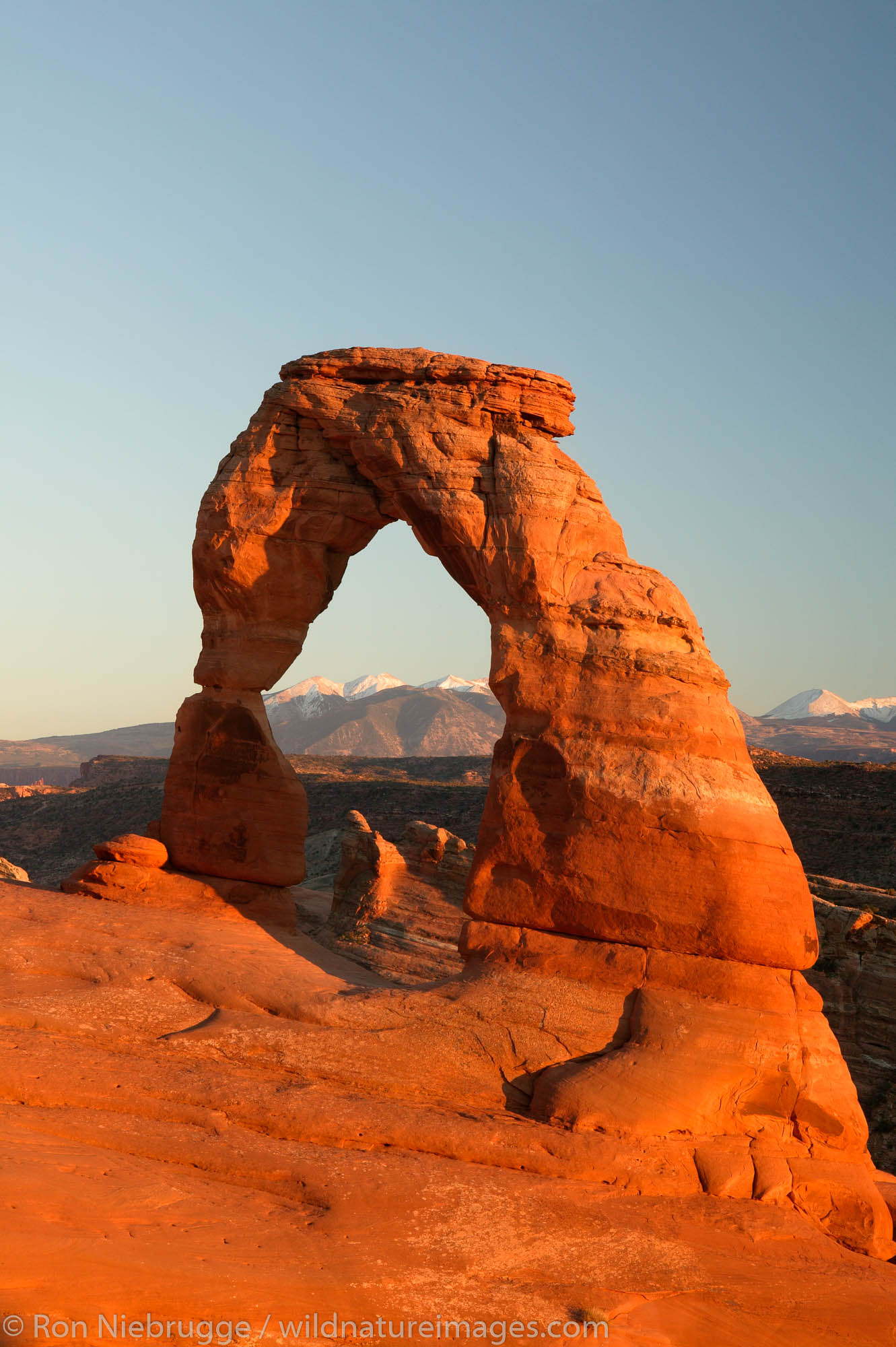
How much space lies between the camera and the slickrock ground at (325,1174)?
786cm

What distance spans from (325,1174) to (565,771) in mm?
5881

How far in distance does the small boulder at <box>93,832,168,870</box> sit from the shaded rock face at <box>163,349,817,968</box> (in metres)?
0.40

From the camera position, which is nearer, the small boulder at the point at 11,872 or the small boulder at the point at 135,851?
the small boulder at the point at 135,851

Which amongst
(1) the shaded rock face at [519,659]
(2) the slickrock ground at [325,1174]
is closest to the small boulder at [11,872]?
(1) the shaded rock face at [519,659]

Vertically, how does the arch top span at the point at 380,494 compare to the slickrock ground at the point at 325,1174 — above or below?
above

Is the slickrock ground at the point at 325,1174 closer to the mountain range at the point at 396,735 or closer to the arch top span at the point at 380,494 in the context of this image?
the arch top span at the point at 380,494

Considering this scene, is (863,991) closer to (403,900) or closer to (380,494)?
(403,900)

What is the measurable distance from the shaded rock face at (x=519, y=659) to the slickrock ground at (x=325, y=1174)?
196cm

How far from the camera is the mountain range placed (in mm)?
140250

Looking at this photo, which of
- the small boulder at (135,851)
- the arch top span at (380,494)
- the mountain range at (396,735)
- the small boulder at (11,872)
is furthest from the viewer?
the mountain range at (396,735)

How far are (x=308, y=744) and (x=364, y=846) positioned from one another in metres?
118

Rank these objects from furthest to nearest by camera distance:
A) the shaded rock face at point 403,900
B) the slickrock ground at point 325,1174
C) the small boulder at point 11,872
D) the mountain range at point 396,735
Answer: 1. the mountain range at point 396,735
2. the small boulder at point 11,872
3. the shaded rock face at point 403,900
4. the slickrock ground at point 325,1174

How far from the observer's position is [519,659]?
14.2m

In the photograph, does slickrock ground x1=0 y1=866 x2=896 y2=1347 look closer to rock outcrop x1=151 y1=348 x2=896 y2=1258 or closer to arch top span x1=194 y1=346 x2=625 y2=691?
rock outcrop x1=151 y1=348 x2=896 y2=1258
